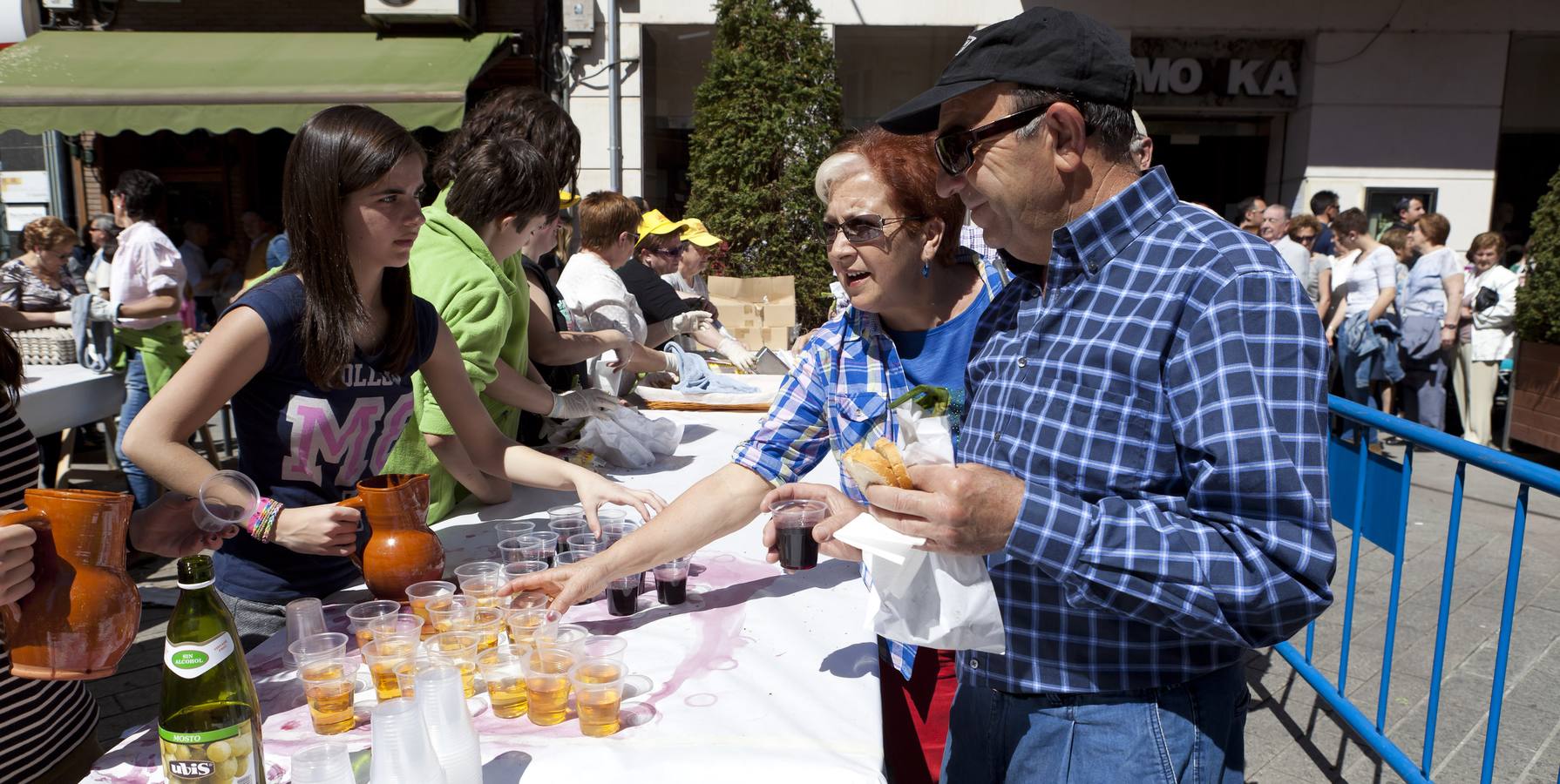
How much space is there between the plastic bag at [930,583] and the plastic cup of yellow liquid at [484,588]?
30.9 inches

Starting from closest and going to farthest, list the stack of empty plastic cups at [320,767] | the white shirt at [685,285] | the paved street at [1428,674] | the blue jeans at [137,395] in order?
the stack of empty plastic cups at [320,767] < the paved street at [1428,674] < the blue jeans at [137,395] < the white shirt at [685,285]

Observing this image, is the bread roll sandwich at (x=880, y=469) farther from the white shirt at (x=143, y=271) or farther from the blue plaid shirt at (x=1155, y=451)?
the white shirt at (x=143, y=271)

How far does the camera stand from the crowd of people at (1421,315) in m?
7.98

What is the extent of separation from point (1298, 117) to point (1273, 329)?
12.5m

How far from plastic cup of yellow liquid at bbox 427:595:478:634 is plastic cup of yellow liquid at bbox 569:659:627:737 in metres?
0.28

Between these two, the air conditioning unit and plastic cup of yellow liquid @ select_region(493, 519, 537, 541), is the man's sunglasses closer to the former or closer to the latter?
plastic cup of yellow liquid @ select_region(493, 519, 537, 541)

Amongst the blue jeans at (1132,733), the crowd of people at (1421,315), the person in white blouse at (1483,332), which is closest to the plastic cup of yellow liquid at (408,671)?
the blue jeans at (1132,733)

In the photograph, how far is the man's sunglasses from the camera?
1.35m

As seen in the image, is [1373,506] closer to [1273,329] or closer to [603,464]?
[1273,329]

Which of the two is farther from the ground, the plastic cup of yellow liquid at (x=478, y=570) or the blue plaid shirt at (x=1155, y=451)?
the blue plaid shirt at (x=1155, y=451)

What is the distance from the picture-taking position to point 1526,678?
12.7 ft

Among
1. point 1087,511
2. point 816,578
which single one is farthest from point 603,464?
point 1087,511

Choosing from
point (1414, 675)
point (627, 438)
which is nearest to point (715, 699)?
point (627, 438)

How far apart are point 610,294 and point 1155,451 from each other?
12.5 feet
